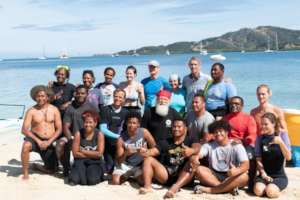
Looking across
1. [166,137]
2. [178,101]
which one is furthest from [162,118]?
[178,101]

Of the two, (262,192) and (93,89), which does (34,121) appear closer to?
(93,89)

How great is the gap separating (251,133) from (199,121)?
73cm

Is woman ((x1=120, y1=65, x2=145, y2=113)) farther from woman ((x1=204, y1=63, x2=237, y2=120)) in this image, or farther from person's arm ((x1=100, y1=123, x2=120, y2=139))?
woman ((x1=204, y1=63, x2=237, y2=120))

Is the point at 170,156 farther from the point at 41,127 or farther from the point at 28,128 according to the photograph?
the point at 28,128

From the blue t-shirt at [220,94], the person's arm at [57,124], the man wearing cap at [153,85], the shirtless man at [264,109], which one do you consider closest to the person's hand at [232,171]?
the shirtless man at [264,109]

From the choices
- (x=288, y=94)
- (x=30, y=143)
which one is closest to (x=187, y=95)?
(x=30, y=143)

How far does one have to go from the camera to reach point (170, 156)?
19.3 feet

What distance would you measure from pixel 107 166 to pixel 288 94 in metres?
20.6

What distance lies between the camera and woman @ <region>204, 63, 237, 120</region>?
21.9ft

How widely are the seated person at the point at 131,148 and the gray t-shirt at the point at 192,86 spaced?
48.8 inches

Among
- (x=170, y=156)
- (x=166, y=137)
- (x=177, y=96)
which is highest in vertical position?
(x=177, y=96)

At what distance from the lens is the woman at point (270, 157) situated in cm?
562

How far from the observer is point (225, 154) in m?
5.73

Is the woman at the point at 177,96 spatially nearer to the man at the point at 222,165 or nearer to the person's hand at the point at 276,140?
the man at the point at 222,165
